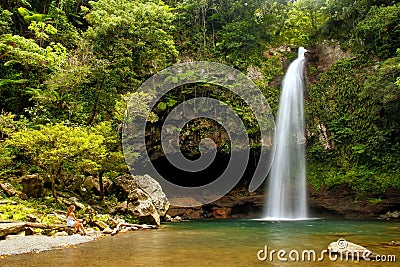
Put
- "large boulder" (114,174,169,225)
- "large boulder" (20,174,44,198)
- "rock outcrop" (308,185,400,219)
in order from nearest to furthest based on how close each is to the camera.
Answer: "large boulder" (20,174,44,198), "large boulder" (114,174,169,225), "rock outcrop" (308,185,400,219)

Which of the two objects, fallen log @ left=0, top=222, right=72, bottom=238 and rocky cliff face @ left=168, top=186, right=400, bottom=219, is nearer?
fallen log @ left=0, top=222, right=72, bottom=238

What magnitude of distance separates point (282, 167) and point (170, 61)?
10719 millimetres

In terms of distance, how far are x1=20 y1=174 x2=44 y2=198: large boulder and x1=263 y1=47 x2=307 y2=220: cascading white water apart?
13753 millimetres

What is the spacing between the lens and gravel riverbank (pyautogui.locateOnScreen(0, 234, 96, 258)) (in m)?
7.62

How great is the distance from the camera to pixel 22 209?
1197cm

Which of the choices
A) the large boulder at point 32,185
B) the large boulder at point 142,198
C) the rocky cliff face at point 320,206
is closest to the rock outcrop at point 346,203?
the rocky cliff face at point 320,206

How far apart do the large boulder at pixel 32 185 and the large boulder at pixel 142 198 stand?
3.56 m

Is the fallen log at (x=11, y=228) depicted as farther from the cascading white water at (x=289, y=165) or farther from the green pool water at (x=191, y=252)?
the cascading white water at (x=289, y=165)

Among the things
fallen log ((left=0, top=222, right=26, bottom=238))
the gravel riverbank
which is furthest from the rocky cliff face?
fallen log ((left=0, top=222, right=26, bottom=238))

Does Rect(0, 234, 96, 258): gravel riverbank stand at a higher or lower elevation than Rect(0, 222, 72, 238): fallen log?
lower

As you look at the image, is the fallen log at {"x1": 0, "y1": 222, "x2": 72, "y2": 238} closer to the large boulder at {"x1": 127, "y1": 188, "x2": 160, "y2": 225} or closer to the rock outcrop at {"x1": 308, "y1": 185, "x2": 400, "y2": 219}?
the large boulder at {"x1": 127, "y1": 188, "x2": 160, "y2": 225}

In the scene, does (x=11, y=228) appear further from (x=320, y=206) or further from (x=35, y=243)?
(x=320, y=206)

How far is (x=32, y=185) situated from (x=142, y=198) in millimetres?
4845

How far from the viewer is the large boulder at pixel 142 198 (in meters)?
15.0
